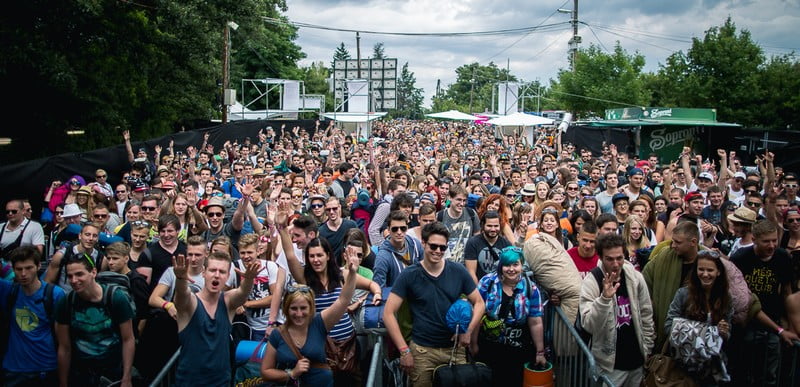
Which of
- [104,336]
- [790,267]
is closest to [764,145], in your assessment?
[790,267]

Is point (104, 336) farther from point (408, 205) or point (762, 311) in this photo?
point (762, 311)

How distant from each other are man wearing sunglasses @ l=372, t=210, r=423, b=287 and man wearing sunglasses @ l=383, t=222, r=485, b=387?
787mm

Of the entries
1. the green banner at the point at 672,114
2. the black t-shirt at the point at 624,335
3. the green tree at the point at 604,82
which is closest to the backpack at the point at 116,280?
the black t-shirt at the point at 624,335

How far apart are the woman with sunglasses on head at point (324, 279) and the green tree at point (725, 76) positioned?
27691 millimetres

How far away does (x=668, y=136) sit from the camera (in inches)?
899

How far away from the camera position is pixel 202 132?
20984 millimetres

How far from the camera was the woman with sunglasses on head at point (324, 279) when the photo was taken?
15.6 ft

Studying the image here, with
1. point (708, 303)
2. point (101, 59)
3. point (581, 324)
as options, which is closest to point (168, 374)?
point (581, 324)

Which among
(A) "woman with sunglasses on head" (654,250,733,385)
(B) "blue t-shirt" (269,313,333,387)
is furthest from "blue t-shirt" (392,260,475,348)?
(A) "woman with sunglasses on head" (654,250,733,385)

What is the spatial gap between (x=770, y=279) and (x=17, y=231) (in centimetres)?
759

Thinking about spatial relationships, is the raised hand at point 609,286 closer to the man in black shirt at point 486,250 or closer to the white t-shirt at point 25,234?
the man in black shirt at point 486,250

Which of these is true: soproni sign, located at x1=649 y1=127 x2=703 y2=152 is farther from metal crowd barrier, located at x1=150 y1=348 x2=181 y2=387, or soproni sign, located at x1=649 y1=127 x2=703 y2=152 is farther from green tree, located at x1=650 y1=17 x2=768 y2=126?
metal crowd barrier, located at x1=150 y1=348 x2=181 y2=387

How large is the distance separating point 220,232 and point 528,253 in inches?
141

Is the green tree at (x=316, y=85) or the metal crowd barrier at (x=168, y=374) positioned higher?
the green tree at (x=316, y=85)
